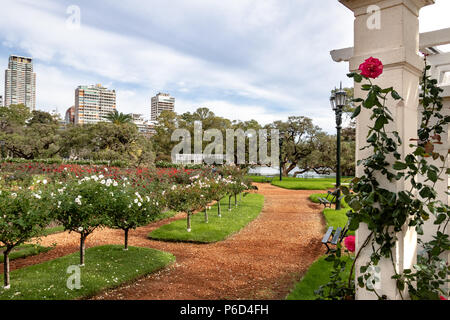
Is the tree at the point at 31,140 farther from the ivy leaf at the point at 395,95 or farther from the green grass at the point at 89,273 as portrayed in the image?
the ivy leaf at the point at 395,95

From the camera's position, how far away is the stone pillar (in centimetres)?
160

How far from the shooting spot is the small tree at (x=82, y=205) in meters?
4.12

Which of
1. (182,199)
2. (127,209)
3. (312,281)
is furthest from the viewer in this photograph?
(182,199)

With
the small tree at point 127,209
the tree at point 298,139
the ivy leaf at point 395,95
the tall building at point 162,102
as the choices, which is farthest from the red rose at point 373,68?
the tall building at point 162,102

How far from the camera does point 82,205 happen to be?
13.9 feet

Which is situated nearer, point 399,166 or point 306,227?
point 399,166

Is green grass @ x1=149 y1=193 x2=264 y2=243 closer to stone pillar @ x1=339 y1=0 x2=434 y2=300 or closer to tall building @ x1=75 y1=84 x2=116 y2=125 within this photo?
stone pillar @ x1=339 y1=0 x2=434 y2=300

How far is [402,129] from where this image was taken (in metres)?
1.58

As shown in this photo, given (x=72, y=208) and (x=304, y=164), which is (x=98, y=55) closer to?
(x=72, y=208)

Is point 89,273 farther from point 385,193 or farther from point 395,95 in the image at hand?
point 395,95

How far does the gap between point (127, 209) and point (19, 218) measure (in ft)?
5.14

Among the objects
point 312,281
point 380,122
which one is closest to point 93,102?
point 312,281

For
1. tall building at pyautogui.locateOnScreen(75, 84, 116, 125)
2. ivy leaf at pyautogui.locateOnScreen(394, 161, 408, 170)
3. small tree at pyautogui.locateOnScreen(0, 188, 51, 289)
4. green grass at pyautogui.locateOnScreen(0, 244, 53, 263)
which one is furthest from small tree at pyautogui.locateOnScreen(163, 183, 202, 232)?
tall building at pyautogui.locateOnScreen(75, 84, 116, 125)

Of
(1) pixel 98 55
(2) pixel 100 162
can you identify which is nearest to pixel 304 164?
(2) pixel 100 162
